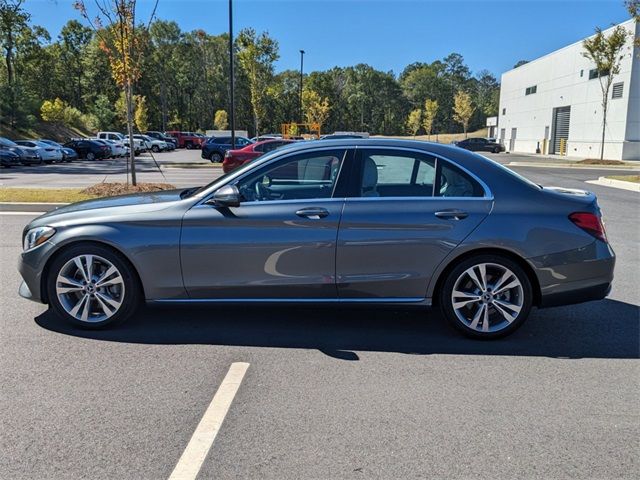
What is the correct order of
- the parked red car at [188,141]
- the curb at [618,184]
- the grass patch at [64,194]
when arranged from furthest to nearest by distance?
the parked red car at [188,141] → the curb at [618,184] → the grass patch at [64,194]

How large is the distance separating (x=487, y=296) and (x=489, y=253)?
0.35 m

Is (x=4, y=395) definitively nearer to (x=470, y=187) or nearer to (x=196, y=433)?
(x=196, y=433)

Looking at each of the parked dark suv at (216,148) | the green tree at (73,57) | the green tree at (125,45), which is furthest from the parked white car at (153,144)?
the green tree at (73,57)

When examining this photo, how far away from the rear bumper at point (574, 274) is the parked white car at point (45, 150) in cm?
3113

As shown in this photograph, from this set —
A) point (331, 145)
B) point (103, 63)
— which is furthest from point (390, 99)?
point (331, 145)

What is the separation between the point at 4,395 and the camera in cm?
351

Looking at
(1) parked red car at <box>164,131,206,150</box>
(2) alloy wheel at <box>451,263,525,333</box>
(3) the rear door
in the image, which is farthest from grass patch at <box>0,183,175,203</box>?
(1) parked red car at <box>164,131,206,150</box>

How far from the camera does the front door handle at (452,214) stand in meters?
4.39

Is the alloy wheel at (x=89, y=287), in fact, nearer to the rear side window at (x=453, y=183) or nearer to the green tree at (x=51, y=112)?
the rear side window at (x=453, y=183)

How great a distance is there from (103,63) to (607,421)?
80.4m

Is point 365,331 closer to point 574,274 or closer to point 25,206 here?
point 574,274

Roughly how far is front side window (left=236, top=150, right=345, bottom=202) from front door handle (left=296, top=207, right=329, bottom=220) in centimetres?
16

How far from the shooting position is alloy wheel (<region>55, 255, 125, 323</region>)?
4500mm

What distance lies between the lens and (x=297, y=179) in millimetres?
4699
